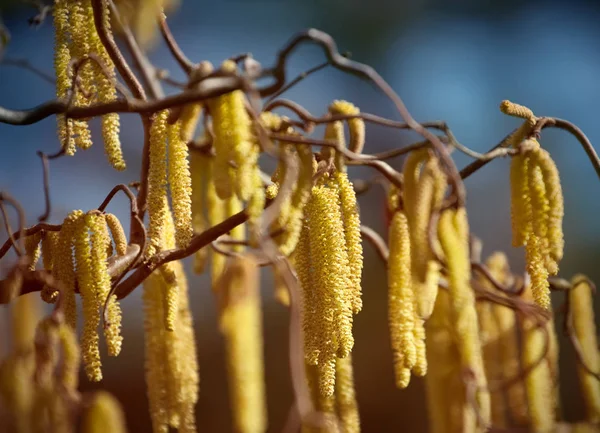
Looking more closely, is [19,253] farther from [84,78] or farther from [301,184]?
[301,184]

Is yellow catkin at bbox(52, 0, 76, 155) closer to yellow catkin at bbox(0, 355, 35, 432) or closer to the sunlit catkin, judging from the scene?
the sunlit catkin

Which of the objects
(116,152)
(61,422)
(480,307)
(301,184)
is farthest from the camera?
(480,307)

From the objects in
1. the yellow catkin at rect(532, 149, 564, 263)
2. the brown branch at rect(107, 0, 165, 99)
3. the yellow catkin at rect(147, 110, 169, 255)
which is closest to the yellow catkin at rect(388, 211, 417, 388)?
the yellow catkin at rect(532, 149, 564, 263)

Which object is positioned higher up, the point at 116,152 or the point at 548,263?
the point at 116,152

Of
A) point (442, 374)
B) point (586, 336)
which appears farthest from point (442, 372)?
point (586, 336)

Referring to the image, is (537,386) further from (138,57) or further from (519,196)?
(138,57)

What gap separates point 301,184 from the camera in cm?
63

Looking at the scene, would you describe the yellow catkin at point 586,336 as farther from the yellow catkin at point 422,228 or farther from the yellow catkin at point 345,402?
the yellow catkin at point 422,228

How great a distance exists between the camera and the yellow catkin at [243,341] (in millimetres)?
915

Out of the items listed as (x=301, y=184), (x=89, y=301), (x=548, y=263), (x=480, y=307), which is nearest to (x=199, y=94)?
(x=301, y=184)

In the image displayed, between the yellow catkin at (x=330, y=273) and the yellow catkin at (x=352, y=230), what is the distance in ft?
0.07

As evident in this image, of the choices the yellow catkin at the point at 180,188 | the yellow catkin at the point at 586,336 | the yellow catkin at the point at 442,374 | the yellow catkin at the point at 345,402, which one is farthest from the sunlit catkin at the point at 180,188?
the yellow catkin at the point at 586,336

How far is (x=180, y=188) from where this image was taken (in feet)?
2.31

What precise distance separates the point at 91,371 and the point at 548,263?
0.47 meters
